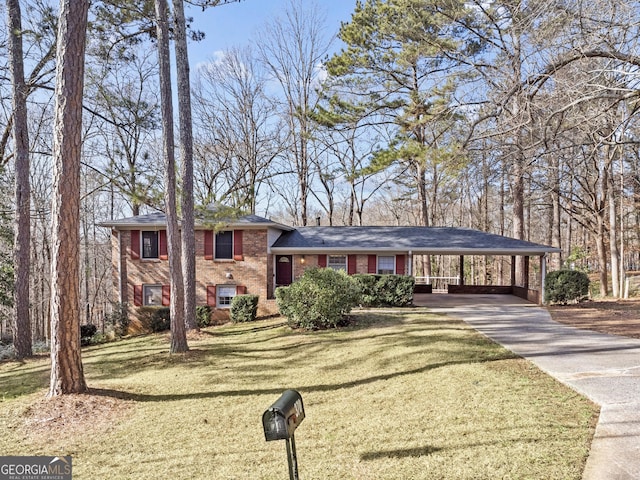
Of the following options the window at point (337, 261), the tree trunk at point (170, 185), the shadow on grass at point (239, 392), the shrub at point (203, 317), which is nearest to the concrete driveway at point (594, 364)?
the shadow on grass at point (239, 392)

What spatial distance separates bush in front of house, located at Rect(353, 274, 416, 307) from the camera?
12742mm

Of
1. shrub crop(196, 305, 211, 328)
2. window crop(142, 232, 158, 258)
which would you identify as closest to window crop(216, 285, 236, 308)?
shrub crop(196, 305, 211, 328)

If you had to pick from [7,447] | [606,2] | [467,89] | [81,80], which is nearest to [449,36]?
[467,89]

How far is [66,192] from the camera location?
5.05m

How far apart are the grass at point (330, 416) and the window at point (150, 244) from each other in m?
7.42

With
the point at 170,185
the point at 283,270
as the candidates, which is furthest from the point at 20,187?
the point at 283,270

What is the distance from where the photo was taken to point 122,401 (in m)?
A: 5.45

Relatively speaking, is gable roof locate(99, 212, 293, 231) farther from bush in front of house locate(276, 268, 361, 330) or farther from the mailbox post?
the mailbox post

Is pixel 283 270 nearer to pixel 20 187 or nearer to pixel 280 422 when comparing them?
pixel 20 187

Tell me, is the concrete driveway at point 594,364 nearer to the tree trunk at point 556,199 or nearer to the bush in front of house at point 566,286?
the bush in front of house at point 566,286

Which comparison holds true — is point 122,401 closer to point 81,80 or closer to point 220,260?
point 81,80

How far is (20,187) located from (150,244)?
5.39 m

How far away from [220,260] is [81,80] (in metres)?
9.98

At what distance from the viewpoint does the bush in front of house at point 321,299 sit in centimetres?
983
